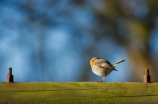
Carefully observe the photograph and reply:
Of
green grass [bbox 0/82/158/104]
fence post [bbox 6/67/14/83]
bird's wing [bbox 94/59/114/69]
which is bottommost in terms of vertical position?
green grass [bbox 0/82/158/104]

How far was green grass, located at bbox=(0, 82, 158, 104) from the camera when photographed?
1.44m

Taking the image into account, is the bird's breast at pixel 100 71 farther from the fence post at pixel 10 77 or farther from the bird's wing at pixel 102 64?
the fence post at pixel 10 77

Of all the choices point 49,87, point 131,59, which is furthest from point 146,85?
point 131,59

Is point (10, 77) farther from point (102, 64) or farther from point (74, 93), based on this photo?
point (102, 64)

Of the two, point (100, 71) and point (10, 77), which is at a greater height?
point (100, 71)

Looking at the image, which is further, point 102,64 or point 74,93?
point 102,64

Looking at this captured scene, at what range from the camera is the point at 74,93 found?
4.98 feet

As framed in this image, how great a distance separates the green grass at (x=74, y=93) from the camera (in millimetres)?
1443

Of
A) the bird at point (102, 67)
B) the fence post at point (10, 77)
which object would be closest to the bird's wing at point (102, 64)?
the bird at point (102, 67)

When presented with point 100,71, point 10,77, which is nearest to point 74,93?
point 10,77

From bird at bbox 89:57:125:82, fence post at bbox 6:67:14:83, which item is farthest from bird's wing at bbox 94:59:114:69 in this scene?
fence post at bbox 6:67:14:83

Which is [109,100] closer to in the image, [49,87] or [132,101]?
[132,101]

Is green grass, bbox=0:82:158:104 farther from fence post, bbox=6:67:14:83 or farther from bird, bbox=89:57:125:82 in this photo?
bird, bbox=89:57:125:82

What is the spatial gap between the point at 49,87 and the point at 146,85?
2.27 ft
